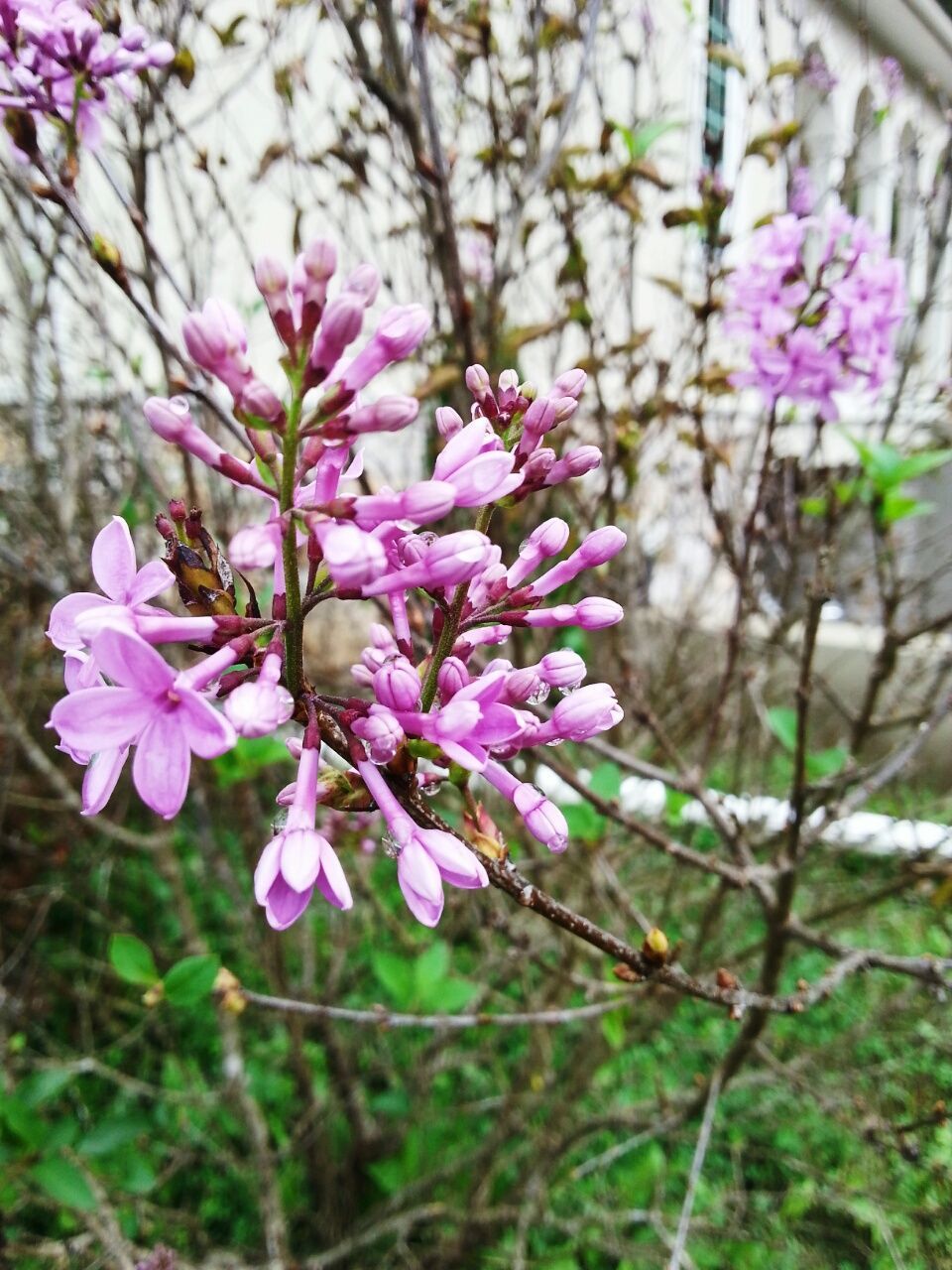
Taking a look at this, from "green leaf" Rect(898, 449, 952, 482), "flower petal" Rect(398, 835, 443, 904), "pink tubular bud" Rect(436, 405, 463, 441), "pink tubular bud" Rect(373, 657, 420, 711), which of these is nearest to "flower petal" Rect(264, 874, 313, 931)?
"flower petal" Rect(398, 835, 443, 904)

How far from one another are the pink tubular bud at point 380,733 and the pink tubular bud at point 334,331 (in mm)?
325

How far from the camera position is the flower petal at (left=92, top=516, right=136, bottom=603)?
0.92 m

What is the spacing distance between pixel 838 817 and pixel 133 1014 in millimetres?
4097

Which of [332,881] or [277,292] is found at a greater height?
[277,292]

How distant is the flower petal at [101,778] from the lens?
862mm

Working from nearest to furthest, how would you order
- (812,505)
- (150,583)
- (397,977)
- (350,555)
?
(350,555)
(150,583)
(397,977)
(812,505)

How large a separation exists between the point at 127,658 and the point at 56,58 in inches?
54.8

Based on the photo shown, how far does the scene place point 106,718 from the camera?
79cm

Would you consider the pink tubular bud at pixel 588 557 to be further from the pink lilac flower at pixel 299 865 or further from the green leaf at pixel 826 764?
the green leaf at pixel 826 764

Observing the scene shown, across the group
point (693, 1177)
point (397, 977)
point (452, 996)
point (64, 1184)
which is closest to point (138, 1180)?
point (64, 1184)

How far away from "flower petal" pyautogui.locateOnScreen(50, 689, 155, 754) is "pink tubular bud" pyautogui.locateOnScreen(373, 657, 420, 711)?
219mm

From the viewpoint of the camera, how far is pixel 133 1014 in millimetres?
4648

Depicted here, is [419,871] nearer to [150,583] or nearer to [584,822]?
[150,583]

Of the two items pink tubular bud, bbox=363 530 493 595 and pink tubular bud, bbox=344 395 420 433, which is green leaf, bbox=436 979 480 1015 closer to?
pink tubular bud, bbox=363 530 493 595
